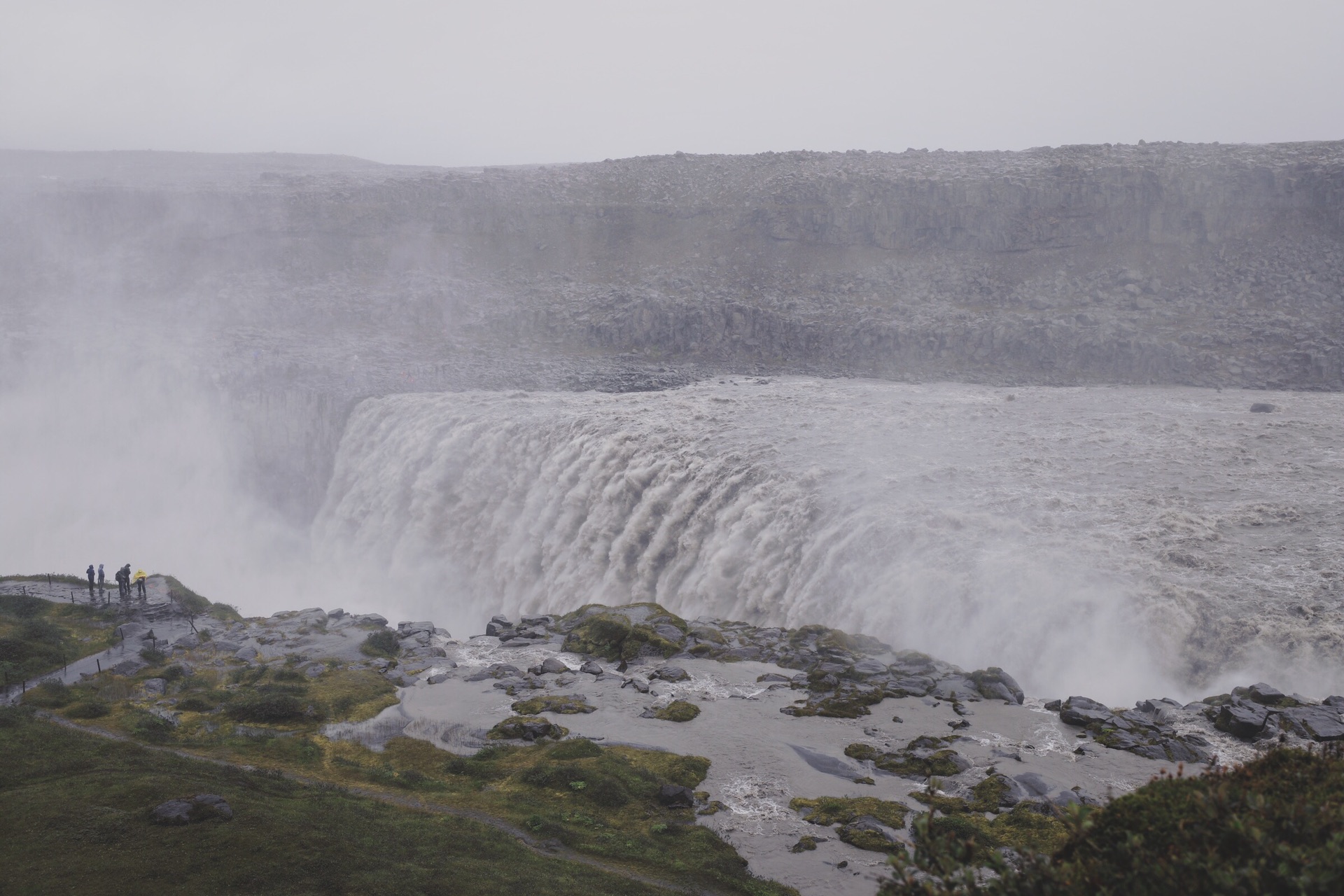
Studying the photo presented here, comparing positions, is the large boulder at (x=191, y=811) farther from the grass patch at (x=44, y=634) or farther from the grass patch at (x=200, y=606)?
the grass patch at (x=200, y=606)

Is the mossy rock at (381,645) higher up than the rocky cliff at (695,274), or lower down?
lower down

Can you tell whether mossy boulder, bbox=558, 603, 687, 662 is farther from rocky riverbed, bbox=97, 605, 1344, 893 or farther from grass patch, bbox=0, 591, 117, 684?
grass patch, bbox=0, 591, 117, 684

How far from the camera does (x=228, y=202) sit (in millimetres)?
83438

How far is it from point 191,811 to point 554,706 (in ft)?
35.1

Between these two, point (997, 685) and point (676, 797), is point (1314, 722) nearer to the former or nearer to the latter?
point (997, 685)

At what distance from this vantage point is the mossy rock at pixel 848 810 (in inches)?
668

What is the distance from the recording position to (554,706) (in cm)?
2397

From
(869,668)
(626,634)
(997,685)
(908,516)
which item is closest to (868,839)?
(997,685)

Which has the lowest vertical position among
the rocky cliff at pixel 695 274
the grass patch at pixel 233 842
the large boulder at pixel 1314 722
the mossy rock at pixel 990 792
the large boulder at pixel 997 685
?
the large boulder at pixel 997 685

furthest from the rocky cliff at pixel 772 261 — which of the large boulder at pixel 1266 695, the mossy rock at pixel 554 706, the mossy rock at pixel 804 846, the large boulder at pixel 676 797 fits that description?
the mossy rock at pixel 804 846

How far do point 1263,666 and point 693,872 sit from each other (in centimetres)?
1683

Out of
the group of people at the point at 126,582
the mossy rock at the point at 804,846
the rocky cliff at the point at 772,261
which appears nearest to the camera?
the mossy rock at the point at 804,846

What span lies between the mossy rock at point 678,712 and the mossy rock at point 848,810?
5192mm

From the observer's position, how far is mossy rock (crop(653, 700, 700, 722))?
2277cm
